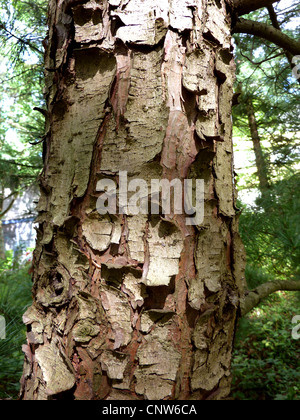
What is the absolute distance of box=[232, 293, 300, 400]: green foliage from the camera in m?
2.41

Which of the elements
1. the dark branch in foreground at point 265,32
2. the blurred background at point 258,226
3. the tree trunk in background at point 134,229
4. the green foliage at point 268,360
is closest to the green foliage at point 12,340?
the blurred background at point 258,226

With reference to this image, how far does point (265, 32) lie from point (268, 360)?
8.46 feet

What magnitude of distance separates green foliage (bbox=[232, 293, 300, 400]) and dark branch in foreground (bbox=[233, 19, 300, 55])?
151cm

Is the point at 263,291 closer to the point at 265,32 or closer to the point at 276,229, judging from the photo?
the point at 276,229

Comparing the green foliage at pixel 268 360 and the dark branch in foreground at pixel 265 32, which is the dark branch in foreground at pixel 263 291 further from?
the dark branch in foreground at pixel 265 32

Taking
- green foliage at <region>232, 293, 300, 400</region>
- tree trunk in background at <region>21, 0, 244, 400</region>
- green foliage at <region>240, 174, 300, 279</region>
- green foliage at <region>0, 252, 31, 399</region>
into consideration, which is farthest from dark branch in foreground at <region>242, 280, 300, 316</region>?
green foliage at <region>0, 252, 31, 399</region>

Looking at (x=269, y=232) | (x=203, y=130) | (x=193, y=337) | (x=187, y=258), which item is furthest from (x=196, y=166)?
(x=269, y=232)

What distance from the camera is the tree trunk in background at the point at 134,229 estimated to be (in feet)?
1.90

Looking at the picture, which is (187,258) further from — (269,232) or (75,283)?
(269,232)

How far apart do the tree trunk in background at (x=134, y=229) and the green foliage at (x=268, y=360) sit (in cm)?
161

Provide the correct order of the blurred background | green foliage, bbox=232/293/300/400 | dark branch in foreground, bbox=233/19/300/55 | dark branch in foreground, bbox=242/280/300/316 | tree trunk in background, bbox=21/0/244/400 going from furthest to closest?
green foliage, bbox=232/293/300/400
the blurred background
dark branch in foreground, bbox=233/19/300/55
dark branch in foreground, bbox=242/280/300/316
tree trunk in background, bbox=21/0/244/400

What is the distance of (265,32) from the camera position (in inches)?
53.1

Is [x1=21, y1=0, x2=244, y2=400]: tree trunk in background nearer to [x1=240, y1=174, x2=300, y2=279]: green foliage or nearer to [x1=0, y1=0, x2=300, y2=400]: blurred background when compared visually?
[x1=0, y1=0, x2=300, y2=400]: blurred background

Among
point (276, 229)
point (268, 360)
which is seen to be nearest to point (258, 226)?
point (276, 229)
